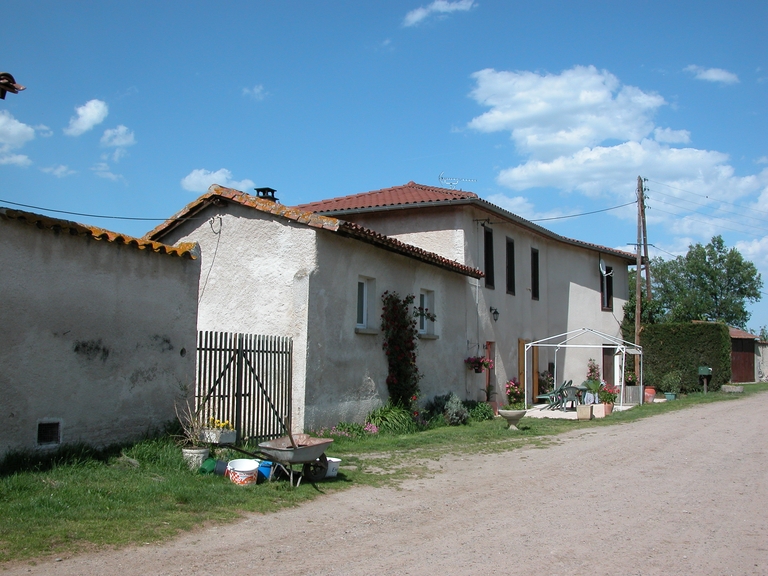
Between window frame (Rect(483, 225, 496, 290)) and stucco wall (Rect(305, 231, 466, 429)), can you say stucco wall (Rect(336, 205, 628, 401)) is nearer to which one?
window frame (Rect(483, 225, 496, 290))

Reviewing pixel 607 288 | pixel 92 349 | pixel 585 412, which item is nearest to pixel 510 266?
pixel 585 412

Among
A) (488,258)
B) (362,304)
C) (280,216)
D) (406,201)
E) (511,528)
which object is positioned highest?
(406,201)

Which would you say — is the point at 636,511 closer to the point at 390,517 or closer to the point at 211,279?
the point at 390,517

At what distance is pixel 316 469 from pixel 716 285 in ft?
191

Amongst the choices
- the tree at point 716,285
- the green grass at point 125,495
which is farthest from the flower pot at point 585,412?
the tree at point 716,285

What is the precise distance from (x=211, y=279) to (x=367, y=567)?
854cm

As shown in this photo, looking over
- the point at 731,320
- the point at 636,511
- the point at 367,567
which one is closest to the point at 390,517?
the point at 367,567

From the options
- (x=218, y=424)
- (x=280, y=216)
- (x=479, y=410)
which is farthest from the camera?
(x=479, y=410)

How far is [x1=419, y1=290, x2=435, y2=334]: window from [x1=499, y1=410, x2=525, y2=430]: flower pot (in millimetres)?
2573

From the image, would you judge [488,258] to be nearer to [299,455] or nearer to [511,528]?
[299,455]

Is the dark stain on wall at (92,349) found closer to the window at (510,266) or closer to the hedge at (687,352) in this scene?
the window at (510,266)

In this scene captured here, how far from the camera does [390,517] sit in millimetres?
7117

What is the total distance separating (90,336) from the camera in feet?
27.4

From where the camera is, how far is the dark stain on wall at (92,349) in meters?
8.22
